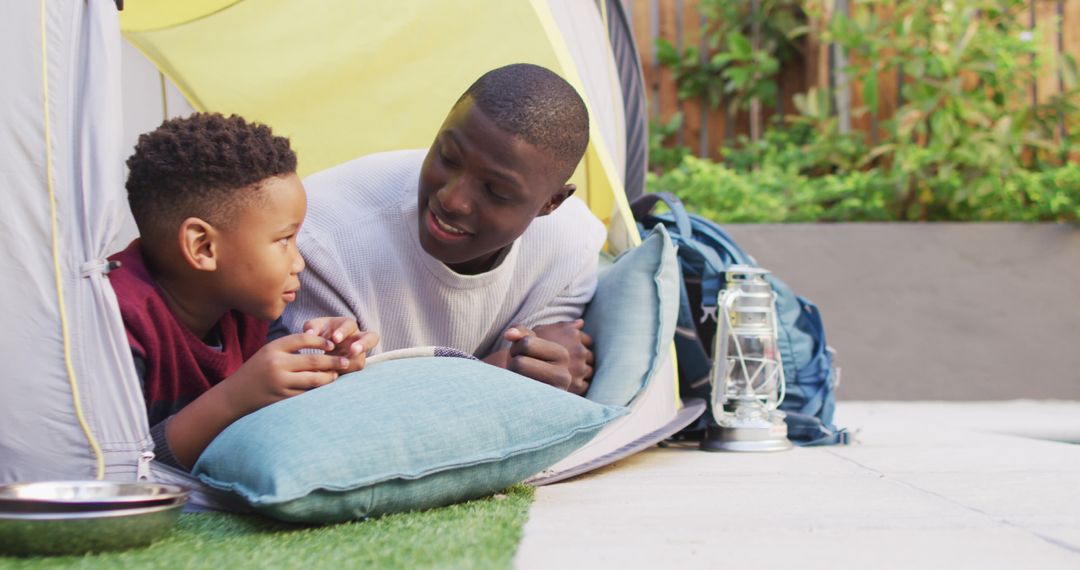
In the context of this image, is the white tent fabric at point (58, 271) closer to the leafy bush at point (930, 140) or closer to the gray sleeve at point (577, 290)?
the gray sleeve at point (577, 290)

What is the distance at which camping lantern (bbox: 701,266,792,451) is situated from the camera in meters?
2.20

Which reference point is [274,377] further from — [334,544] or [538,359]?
[538,359]

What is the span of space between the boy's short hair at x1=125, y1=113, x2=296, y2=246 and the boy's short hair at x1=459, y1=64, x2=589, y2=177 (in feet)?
1.23

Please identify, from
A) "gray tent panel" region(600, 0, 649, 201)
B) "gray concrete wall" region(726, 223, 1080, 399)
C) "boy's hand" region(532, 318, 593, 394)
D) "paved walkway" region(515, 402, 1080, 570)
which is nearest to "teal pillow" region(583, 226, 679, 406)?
"boy's hand" region(532, 318, 593, 394)

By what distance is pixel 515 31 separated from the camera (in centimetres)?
255

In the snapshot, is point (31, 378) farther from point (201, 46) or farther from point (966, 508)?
point (201, 46)

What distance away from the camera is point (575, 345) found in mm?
1916

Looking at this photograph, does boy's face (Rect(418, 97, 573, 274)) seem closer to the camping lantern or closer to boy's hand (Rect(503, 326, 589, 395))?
boy's hand (Rect(503, 326, 589, 395))

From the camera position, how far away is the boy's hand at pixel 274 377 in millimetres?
1429

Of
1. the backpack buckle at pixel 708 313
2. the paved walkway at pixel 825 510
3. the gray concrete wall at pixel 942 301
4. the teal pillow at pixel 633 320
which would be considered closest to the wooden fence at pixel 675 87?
the gray concrete wall at pixel 942 301

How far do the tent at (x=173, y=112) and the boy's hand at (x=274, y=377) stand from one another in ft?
0.41

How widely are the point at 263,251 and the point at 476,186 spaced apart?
341 mm

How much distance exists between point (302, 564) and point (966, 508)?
91 cm

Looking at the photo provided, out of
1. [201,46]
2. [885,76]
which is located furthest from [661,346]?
[885,76]
